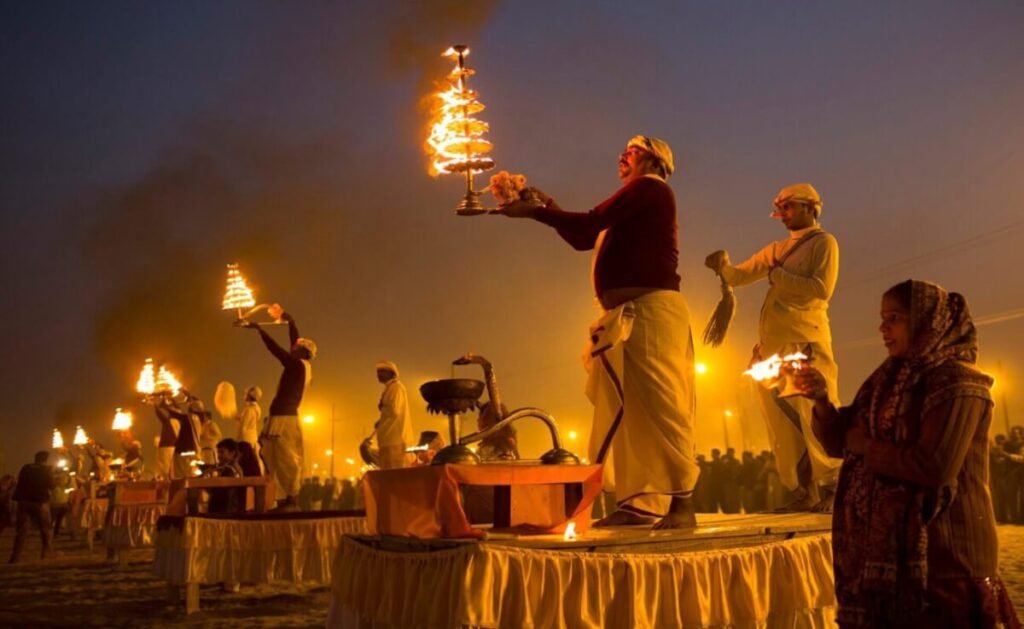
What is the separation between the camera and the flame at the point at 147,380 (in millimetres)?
15117

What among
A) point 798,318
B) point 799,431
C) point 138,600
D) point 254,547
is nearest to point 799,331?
point 798,318

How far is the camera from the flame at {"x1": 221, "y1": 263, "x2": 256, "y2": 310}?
36.2ft

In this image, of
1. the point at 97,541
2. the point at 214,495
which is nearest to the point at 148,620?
the point at 214,495

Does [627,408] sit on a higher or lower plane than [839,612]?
higher

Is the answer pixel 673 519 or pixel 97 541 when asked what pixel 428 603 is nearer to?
pixel 673 519

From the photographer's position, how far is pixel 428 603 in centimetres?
382

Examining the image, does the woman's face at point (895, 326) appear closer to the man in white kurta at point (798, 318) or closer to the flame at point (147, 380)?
the man in white kurta at point (798, 318)

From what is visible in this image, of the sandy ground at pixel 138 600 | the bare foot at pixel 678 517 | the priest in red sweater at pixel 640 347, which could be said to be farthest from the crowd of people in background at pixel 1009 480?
the bare foot at pixel 678 517

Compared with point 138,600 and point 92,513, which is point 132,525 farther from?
point 92,513

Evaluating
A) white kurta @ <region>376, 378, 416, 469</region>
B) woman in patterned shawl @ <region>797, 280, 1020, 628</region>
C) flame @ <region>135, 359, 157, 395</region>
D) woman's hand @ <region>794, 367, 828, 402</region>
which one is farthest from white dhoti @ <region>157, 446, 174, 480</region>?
woman in patterned shawl @ <region>797, 280, 1020, 628</region>

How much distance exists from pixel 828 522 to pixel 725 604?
2.81ft

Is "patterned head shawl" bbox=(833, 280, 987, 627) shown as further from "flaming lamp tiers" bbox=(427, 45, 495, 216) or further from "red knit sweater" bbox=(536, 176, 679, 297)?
"flaming lamp tiers" bbox=(427, 45, 495, 216)

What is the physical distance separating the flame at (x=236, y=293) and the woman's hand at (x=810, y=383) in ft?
29.5

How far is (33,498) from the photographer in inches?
585
